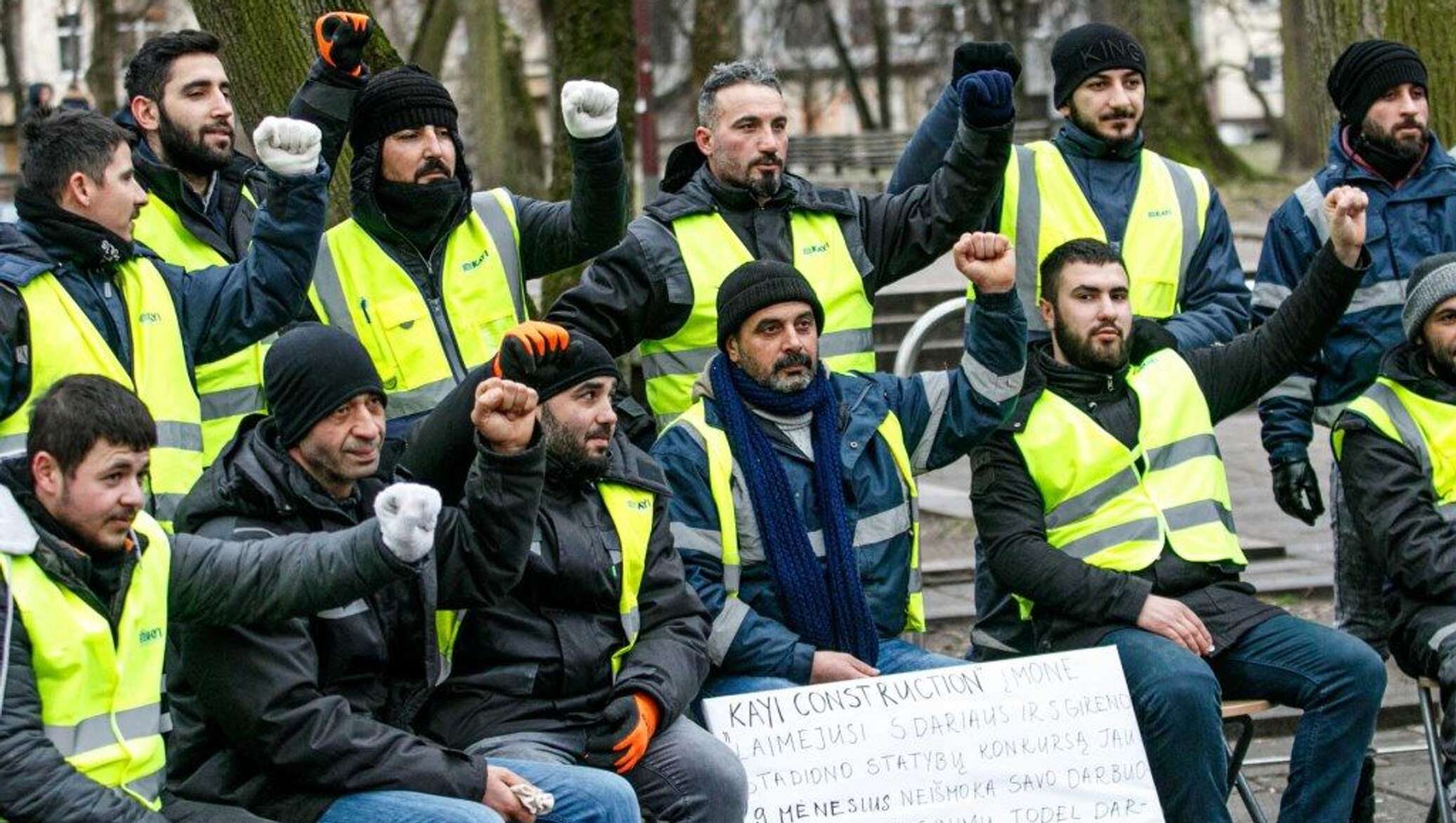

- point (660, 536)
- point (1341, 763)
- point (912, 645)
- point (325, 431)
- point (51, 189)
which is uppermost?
point (51, 189)

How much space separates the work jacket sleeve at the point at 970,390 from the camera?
5.86 metres

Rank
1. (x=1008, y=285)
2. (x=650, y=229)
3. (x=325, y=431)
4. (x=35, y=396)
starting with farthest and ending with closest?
(x=650, y=229) → (x=1008, y=285) → (x=35, y=396) → (x=325, y=431)

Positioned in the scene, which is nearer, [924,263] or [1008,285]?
[1008,285]

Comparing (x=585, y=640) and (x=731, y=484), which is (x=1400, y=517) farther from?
(x=585, y=640)

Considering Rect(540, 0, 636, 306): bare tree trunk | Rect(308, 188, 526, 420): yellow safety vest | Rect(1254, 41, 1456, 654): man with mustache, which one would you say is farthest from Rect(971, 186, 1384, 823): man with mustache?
Rect(540, 0, 636, 306): bare tree trunk

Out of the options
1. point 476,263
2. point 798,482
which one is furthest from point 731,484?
point 476,263

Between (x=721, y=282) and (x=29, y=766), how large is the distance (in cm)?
263

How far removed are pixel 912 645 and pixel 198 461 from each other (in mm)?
2011

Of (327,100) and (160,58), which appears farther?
(160,58)

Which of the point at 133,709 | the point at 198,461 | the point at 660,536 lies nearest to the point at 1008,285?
the point at 660,536

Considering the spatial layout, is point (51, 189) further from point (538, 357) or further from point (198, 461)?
point (538, 357)

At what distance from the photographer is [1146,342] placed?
632cm

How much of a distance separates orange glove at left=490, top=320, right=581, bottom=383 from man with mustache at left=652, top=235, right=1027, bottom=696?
896 millimetres

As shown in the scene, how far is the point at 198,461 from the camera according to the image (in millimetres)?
5684
